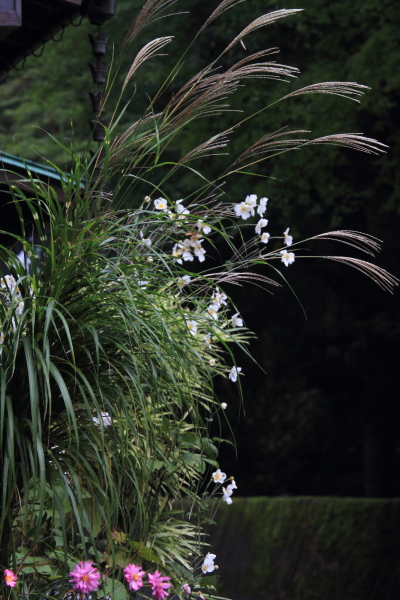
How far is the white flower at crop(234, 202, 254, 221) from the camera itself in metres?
2.66

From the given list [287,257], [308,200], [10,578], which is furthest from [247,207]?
[308,200]

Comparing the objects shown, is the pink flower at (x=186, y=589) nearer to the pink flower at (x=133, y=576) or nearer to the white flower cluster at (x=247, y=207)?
the pink flower at (x=133, y=576)

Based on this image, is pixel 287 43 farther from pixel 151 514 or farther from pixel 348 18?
pixel 151 514

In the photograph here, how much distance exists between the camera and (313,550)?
25.9 ft

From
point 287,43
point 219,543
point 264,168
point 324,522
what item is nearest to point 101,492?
point 324,522

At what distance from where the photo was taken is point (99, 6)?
15.0 ft

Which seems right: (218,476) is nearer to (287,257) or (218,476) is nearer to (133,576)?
(133,576)

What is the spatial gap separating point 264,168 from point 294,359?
13.4 feet

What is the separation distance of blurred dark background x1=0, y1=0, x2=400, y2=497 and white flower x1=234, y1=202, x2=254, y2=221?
6.04 meters

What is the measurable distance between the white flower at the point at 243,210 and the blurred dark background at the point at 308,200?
6036 mm

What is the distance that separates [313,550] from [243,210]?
19.8 ft

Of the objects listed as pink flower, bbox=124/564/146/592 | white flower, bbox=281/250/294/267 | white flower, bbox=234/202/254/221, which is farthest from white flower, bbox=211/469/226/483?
white flower, bbox=234/202/254/221

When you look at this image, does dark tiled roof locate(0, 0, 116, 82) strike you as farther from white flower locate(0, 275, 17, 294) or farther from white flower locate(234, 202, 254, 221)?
white flower locate(0, 275, 17, 294)

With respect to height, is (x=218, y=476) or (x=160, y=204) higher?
(x=160, y=204)
